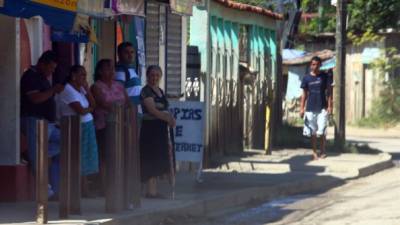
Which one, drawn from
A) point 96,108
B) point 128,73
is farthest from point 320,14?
point 96,108

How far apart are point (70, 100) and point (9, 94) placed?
2.18 feet

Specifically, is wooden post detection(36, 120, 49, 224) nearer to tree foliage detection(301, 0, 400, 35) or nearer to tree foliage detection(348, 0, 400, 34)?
tree foliage detection(301, 0, 400, 35)

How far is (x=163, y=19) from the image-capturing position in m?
16.2

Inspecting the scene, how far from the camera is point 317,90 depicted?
1833 centimetres

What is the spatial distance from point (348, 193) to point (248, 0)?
44.9 ft

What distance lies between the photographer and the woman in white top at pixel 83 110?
1129 centimetres

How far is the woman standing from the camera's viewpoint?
39.2 ft

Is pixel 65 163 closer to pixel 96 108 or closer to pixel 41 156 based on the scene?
pixel 41 156

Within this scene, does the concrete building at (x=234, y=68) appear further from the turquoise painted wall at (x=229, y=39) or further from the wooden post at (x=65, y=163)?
the wooden post at (x=65, y=163)

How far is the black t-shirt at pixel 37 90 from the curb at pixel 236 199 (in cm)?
155

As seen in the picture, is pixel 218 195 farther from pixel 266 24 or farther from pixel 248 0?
pixel 248 0

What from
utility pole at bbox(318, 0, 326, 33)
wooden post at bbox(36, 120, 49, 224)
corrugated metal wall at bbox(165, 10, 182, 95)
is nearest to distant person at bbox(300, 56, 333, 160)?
corrugated metal wall at bbox(165, 10, 182, 95)

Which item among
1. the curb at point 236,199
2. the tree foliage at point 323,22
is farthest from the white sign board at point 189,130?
the tree foliage at point 323,22

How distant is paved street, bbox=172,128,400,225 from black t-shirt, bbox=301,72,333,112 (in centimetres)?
239
